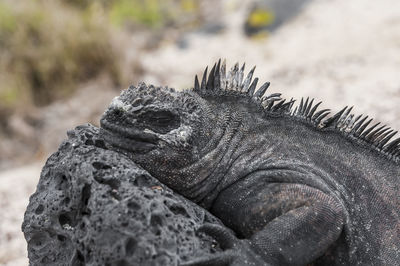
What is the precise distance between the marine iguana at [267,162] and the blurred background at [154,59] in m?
4.29

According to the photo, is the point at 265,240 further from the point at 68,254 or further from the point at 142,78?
the point at 142,78

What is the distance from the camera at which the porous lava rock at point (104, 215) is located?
2715mm

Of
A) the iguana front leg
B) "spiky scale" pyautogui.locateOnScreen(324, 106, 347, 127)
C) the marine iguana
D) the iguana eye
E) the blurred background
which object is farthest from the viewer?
the blurred background

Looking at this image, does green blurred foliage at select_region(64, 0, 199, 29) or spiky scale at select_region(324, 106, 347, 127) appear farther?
green blurred foliage at select_region(64, 0, 199, 29)

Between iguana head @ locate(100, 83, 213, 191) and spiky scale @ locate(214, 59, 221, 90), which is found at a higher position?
spiky scale @ locate(214, 59, 221, 90)

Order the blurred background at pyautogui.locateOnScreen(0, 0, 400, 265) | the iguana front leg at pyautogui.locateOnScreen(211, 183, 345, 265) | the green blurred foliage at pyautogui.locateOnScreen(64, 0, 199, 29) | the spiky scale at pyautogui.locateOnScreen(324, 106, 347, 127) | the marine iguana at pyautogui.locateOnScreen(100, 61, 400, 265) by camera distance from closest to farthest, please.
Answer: the iguana front leg at pyautogui.locateOnScreen(211, 183, 345, 265) → the marine iguana at pyautogui.locateOnScreen(100, 61, 400, 265) → the spiky scale at pyautogui.locateOnScreen(324, 106, 347, 127) → the blurred background at pyautogui.locateOnScreen(0, 0, 400, 265) → the green blurred foliage at pyautogui.locateOnScreen(64, 0, 199, 29)

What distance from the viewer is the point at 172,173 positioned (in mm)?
3139

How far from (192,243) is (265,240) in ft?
1.25

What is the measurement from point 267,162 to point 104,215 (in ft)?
3.41

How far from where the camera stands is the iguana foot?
8.86ft

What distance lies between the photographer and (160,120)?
317cm

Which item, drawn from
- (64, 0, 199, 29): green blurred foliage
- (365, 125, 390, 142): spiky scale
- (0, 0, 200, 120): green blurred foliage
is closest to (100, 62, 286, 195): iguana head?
(365, 125, 390, 142): spiky scale

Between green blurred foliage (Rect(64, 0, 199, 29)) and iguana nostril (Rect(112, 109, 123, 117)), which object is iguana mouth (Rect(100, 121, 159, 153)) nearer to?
iguana nostril (Rect(112, 109, 123, 117))

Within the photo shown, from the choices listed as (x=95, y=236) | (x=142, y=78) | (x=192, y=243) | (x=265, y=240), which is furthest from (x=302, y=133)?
(x=142, y=78)
